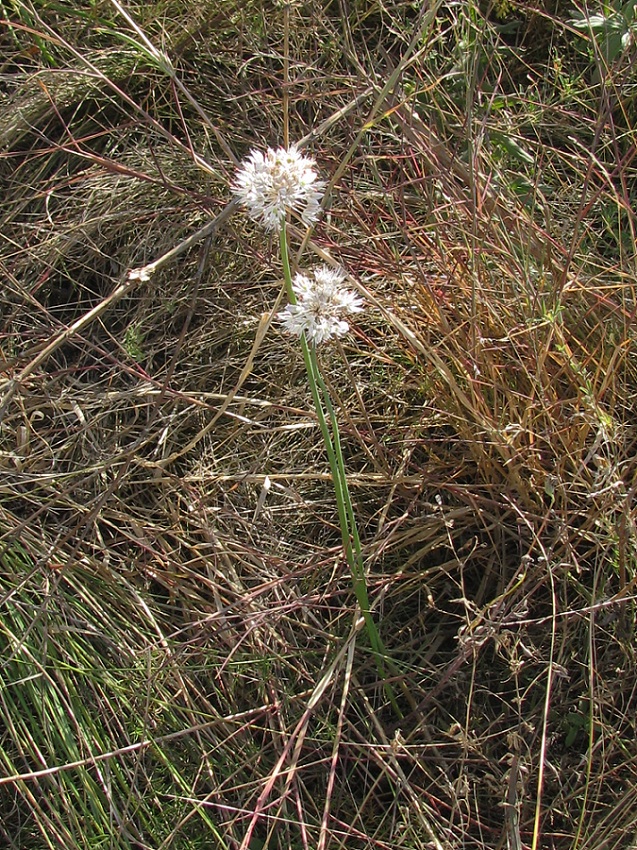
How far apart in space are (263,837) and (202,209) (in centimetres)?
117

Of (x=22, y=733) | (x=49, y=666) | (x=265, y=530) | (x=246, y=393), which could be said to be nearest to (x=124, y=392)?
(x=246, y=393)

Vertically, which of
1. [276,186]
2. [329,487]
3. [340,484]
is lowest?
[329,487]

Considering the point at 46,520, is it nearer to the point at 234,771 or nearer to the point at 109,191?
the point at 234,771

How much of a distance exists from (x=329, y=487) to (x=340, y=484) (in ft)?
1.46

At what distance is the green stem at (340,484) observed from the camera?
0.95m

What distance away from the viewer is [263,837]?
4.02 ft

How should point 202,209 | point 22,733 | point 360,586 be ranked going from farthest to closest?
1. point 202,209
2. point 22,733
3. point 360,586

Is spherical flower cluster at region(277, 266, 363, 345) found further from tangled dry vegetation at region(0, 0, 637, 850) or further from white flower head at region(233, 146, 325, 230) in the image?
tangled dry vegetation at region(0, 0, 637, 850)

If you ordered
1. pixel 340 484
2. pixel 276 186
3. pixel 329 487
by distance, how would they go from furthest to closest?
pixel 329 487
pixel 340 484
pixel 276 186

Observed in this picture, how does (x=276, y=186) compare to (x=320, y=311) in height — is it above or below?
above

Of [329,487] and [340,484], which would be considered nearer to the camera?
[340,484]

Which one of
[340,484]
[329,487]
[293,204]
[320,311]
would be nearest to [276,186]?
[293,204]

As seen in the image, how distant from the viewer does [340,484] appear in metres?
1.05

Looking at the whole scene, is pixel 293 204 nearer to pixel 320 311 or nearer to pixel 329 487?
pixel 320 311
